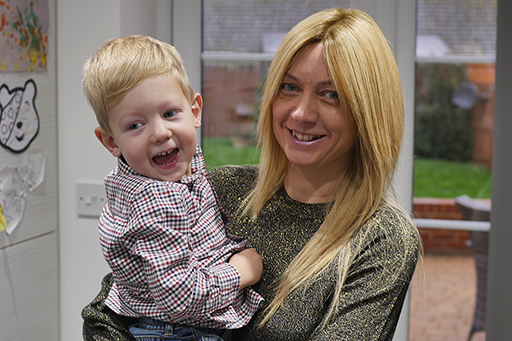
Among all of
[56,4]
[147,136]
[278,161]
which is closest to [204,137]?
[56,4]

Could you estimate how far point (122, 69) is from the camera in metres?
1.06

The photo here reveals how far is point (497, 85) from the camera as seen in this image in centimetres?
200

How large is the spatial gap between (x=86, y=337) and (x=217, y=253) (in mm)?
362

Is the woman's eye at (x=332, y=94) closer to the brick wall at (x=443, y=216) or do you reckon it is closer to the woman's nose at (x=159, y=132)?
the woman's nose at (x=159, y=132)

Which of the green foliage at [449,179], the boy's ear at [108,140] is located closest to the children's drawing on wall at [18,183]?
the green foliage at [449,179]

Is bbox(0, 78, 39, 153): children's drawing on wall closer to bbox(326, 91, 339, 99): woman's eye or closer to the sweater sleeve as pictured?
bbox(326, 91, 339, 99): woman's eye

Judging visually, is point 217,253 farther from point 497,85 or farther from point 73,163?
point 497,85

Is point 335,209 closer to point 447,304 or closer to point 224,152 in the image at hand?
point 224,152

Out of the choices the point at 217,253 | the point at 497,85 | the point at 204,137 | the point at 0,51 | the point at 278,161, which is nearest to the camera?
the point at 217,253

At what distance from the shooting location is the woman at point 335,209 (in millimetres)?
1163

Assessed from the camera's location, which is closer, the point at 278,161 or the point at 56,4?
the point at 278,161

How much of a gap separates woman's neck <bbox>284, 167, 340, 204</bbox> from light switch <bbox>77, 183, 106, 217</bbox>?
93 centimetres

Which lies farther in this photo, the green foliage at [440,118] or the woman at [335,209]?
the green foliage at [440,118]

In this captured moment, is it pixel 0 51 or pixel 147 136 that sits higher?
pixel 0 51
